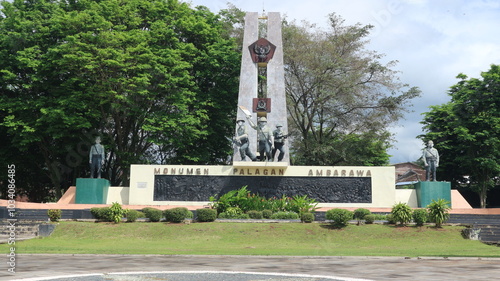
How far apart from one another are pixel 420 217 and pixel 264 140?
33.7 ft

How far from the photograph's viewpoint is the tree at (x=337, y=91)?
42438mm

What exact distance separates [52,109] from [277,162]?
1556 centimetres

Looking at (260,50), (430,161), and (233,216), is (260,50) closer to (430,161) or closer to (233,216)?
(430,161)

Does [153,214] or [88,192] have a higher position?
[88,192]

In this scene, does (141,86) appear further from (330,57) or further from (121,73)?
(330,57)

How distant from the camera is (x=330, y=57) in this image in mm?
42938

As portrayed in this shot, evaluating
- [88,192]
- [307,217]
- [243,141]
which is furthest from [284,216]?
[88,192]

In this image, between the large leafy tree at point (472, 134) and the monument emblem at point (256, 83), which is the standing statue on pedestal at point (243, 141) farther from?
the large leafy tree at point (472, 134)

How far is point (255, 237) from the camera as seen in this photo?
23.0 m

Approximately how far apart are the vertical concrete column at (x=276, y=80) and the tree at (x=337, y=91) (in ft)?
19.8

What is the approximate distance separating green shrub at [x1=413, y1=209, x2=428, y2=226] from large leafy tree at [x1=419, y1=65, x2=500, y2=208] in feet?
60.8

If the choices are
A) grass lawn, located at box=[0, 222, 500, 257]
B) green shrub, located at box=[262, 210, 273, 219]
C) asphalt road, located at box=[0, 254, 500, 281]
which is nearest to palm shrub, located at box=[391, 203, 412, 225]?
grass lawn, located at box=[0, 222, 500, 257]

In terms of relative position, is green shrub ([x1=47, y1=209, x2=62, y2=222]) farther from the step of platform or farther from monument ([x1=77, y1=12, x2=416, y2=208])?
the step of platform

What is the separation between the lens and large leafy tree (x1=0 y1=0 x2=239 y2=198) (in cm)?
3622
